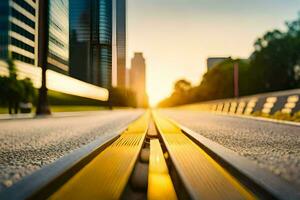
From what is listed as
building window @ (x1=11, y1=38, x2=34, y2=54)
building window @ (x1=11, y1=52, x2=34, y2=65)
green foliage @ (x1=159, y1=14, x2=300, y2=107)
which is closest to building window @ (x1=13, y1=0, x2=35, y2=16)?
building window @ (x1=11, y1=38, x2=34, y2=54)

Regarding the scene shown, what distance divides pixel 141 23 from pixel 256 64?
68.8 metres

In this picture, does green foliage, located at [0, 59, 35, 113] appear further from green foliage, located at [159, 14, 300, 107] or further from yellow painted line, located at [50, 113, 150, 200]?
green foliage, located at [159, 14, 300, 107]

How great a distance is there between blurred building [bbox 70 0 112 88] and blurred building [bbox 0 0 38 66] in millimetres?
910

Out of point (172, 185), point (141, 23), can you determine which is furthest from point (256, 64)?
point (172, 185)

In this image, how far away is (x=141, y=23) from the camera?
8961 mm

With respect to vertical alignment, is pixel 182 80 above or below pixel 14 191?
above

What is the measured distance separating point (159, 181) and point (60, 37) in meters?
4.43

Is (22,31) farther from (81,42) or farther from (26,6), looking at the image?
(81,42)

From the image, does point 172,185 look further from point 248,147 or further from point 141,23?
point 141,23

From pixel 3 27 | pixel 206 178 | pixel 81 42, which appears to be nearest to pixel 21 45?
pixel 3 27

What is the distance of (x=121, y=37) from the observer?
689 cm

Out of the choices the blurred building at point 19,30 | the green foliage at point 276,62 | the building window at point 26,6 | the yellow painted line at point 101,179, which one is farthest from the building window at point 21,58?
the green foliage at point 276,62

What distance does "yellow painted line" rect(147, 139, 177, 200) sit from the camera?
2.96 m

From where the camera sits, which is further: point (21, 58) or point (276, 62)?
point (276, 62)
